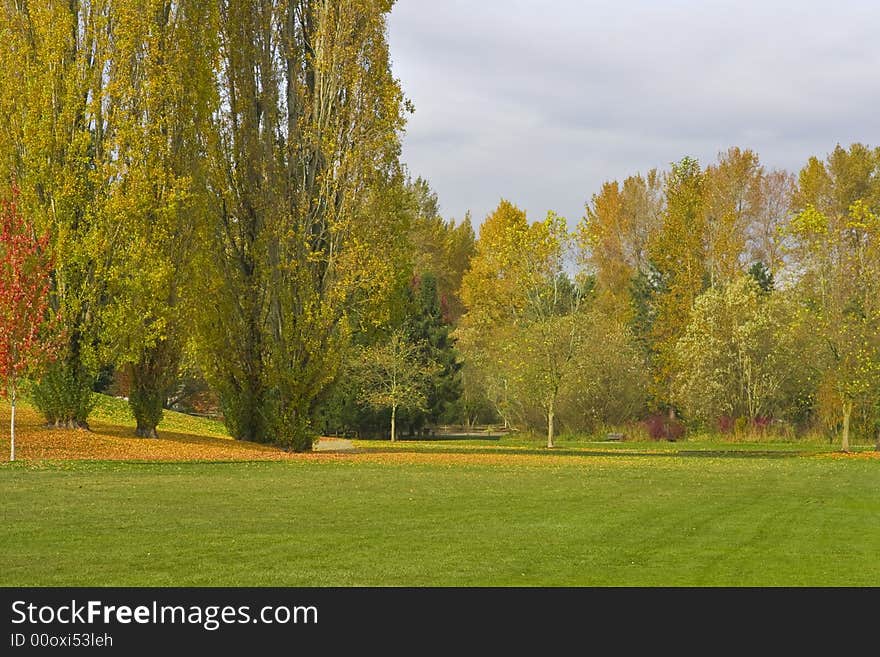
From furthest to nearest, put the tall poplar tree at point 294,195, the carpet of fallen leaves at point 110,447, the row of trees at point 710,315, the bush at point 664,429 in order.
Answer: the bush at point 664,429
the row of trees at point 710,315
the tall poplar tree at point 294,195
the carpet of fallen leaves at point 110,447

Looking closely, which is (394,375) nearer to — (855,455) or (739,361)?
(739,361)

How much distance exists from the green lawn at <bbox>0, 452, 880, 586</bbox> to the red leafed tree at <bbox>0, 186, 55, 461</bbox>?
2382mm

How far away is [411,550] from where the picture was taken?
1076 cm

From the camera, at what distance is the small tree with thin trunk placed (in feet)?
155

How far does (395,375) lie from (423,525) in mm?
35424

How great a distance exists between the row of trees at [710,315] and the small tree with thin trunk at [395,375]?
13.4 ft

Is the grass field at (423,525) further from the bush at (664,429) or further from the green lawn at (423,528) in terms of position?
the bush at (664,429)

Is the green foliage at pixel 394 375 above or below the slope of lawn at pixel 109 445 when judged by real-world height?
above

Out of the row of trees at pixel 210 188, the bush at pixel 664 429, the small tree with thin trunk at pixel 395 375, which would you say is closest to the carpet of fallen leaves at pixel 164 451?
the row of trees at pixel 210 188

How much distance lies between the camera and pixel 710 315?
159 feet

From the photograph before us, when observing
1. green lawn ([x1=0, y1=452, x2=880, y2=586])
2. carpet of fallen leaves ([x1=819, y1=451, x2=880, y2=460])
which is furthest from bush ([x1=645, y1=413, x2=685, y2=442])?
green lawn ([x1=0, y1=452, x2=880, y2=586])

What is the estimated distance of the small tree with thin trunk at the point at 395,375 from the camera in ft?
155

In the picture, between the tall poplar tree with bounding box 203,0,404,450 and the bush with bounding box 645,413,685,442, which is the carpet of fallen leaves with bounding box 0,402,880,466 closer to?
the tall poplar tree with bounding box 203,0,404,450

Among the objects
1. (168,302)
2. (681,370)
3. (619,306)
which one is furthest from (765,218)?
(168,302)
